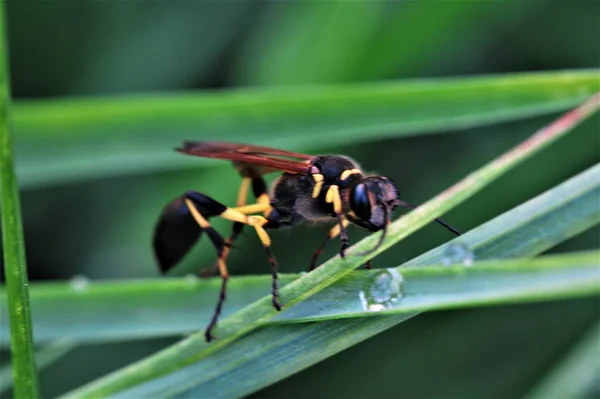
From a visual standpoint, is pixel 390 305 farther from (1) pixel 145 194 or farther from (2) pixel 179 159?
(1) pixel 145 194

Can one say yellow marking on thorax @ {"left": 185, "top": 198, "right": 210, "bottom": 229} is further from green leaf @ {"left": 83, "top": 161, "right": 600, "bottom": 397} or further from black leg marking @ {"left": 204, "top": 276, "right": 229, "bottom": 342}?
green leaf @ {"left": 83, "top": 161, "right": 600, "bottom": 397}

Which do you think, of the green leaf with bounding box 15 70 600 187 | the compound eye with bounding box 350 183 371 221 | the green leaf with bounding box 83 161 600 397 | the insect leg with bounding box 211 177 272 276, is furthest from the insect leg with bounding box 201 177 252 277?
the green leaf with bounding box 83 161 600 397

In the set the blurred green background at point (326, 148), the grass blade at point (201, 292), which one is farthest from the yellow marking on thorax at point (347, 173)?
the blurred green background at point (326, 148)

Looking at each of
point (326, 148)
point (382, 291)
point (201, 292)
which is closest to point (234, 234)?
point (201, 292)

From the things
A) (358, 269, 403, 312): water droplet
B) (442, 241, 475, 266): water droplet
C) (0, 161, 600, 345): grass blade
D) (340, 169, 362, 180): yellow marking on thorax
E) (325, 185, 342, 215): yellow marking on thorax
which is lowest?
(358, 269, 403, 312): water droplet

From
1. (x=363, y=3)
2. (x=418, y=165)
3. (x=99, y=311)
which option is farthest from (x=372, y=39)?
(x=99, y=311)

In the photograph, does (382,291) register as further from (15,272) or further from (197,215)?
(197,215)

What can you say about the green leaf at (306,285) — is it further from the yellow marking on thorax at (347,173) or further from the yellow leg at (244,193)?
the yellow leg at (244,193)
